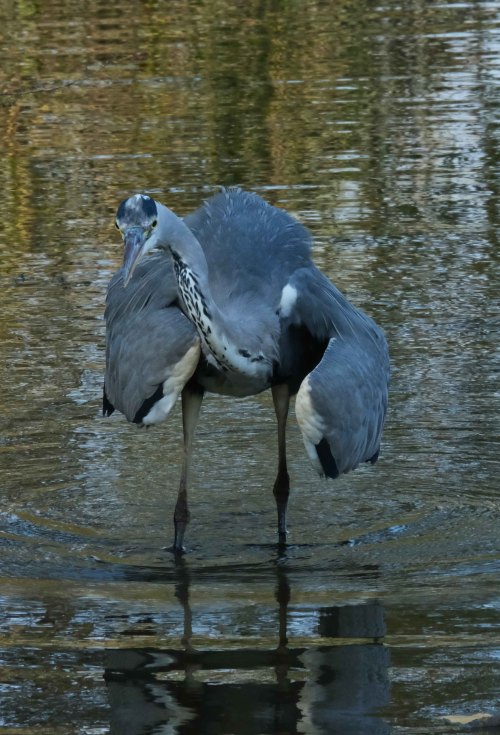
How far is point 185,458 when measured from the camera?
711cm

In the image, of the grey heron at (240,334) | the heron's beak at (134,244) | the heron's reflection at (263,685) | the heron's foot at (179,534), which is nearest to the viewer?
the heron's reflection at (263,685)

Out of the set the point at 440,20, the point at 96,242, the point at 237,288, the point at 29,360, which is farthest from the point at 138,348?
the point at 440,20

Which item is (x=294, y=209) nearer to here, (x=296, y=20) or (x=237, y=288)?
(x=237, y=288)

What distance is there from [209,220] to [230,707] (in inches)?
113

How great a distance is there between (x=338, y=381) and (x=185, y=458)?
0.93 metres

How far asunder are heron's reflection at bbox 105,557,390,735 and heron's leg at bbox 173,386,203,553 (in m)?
1.04

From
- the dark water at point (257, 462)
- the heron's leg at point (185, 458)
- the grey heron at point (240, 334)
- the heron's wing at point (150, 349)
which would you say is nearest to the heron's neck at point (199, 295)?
the grey heron at point (240, 334)

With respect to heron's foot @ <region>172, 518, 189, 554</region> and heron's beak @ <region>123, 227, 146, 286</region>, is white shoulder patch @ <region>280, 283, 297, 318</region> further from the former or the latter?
heron's beak @ <region>123, 227, 146, 286</region>

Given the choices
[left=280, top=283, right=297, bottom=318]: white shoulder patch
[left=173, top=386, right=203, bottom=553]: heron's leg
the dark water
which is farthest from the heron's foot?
[left=280, top=283, right=297, bottom=318]: white shoulder patch

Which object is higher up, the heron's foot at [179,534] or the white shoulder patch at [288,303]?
the white shoulder patch at [288,303]

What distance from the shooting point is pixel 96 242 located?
12.0 metres

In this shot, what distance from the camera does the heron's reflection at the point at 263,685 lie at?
497cm

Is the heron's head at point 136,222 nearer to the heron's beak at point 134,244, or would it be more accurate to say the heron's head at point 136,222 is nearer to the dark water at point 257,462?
the heron's beak at point 134,244

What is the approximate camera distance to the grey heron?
6.30 meters
